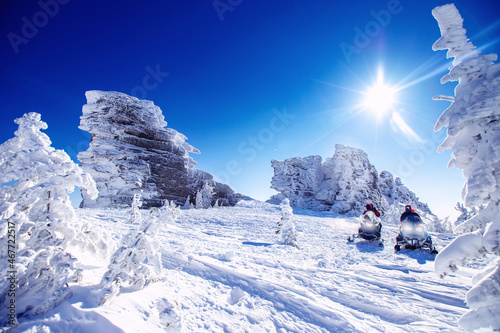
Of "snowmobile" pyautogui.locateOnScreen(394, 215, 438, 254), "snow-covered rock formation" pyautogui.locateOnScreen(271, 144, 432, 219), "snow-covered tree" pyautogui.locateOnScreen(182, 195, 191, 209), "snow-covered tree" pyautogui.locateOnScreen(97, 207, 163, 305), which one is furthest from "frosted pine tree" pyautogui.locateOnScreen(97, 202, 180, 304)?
"snow-covered rock formation" pyautogui.locateOnScreen(271, 144, 432, 219)

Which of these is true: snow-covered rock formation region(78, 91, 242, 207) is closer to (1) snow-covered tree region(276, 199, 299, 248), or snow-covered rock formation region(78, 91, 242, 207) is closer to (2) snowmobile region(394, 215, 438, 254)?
(1) snow-covered tree region(276, 199, 299, 248)

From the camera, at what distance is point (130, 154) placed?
26.9 meters

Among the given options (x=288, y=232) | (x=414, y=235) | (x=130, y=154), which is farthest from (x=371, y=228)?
(x=130, y=154)

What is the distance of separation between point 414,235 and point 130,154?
29.1 metres

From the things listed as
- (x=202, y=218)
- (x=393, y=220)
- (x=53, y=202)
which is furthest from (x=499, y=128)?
(x=393, y=220)

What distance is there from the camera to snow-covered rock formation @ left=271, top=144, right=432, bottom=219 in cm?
2853

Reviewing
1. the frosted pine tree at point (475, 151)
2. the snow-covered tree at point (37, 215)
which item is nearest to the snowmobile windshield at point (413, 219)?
the frosted pine tree at point (475, 151)

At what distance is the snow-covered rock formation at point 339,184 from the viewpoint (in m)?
28.5

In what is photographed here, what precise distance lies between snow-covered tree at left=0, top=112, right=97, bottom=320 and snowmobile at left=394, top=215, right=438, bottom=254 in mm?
8460

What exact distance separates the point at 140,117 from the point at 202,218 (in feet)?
77.7

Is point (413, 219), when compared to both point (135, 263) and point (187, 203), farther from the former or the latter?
point (187, 203)

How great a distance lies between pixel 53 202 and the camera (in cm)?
281

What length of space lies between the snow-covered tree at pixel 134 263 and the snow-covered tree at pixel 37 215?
1.40 ft

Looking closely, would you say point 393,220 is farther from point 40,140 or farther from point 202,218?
point 40,140
